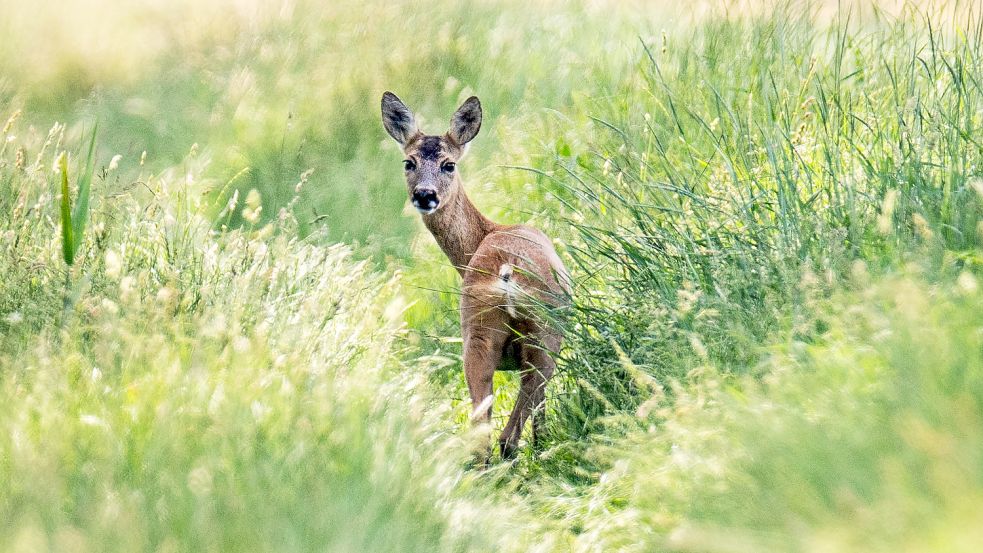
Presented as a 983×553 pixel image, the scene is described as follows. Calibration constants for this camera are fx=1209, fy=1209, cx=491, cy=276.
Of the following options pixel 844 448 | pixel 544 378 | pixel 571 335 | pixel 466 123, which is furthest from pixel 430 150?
pixel 844 448

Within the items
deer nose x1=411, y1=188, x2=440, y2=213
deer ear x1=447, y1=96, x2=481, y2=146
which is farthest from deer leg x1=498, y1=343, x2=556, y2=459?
deer ear x1=447, y1=96, x2=481, y2=146

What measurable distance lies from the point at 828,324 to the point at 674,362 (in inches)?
26.2

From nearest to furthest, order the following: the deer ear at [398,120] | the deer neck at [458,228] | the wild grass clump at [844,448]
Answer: the wild grass clump at [844,448], the deer neck at [458,228], the deer ear at [398,120]

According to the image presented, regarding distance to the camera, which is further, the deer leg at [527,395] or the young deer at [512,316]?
the deer leg at [527,395]

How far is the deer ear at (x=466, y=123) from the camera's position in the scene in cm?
778

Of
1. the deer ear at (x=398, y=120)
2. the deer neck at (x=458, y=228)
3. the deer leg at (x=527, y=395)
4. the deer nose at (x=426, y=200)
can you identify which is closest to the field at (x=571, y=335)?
the deer leg at (x=527, y=395)

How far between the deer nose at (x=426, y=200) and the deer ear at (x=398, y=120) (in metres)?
0.93

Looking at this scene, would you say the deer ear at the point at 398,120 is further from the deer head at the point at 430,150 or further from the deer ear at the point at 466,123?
the deer ear at the point at 466,123

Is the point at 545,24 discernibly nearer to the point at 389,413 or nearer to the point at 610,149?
the point at 610,149

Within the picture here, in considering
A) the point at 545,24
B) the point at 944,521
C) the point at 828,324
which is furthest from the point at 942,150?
the point at 545,24

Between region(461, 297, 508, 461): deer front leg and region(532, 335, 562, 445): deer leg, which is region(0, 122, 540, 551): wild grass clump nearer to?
region(461, 297, 508, 461): deer front leg

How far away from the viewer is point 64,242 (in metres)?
5.16

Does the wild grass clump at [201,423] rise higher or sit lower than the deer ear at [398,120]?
lower

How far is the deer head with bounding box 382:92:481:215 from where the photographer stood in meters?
7.16
